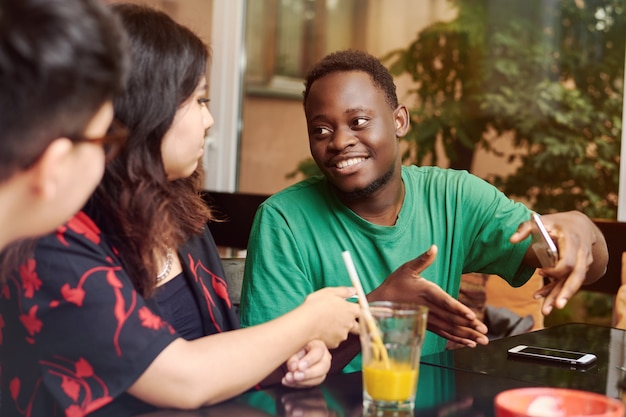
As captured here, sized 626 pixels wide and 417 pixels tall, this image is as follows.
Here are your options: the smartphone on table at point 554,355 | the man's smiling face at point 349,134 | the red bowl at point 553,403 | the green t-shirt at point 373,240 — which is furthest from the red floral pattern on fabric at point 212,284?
the red bowl at point 553,403

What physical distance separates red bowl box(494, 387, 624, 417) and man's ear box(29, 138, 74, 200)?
522mm

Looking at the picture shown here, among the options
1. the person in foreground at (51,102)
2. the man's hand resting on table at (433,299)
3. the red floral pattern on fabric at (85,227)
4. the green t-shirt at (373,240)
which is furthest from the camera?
the green t-shirt at (373,240)

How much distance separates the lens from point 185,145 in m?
1.30

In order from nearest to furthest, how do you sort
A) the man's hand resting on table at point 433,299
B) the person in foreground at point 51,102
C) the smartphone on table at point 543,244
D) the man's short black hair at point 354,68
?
the person in foreground at point 51,102, the man's hand resting on table at point 433,299, the smartphone on table at point 543,244, the man's short black hair at point 354,68

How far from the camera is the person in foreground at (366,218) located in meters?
1.68

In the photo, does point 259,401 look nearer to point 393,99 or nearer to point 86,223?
point 86,223

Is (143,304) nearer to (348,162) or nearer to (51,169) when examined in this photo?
(51,169)

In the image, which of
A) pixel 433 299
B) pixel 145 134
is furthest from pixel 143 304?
pixel 433 299

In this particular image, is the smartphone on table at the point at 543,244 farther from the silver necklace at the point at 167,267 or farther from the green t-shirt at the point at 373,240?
the silver necklace at the point at 167,267

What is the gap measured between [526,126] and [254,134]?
1.44m

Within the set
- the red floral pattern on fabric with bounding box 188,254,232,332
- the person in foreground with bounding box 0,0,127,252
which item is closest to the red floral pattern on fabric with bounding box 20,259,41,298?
the person in foreground with bounding box 0,0,127,252

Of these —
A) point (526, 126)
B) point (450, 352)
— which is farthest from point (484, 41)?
point (450, 352)

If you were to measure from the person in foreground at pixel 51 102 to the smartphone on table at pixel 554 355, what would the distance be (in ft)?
2.78

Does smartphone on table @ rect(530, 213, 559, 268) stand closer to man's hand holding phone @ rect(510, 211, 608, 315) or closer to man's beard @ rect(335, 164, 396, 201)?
man's hand holding phone @ rect(510, 211, 608, 315)
